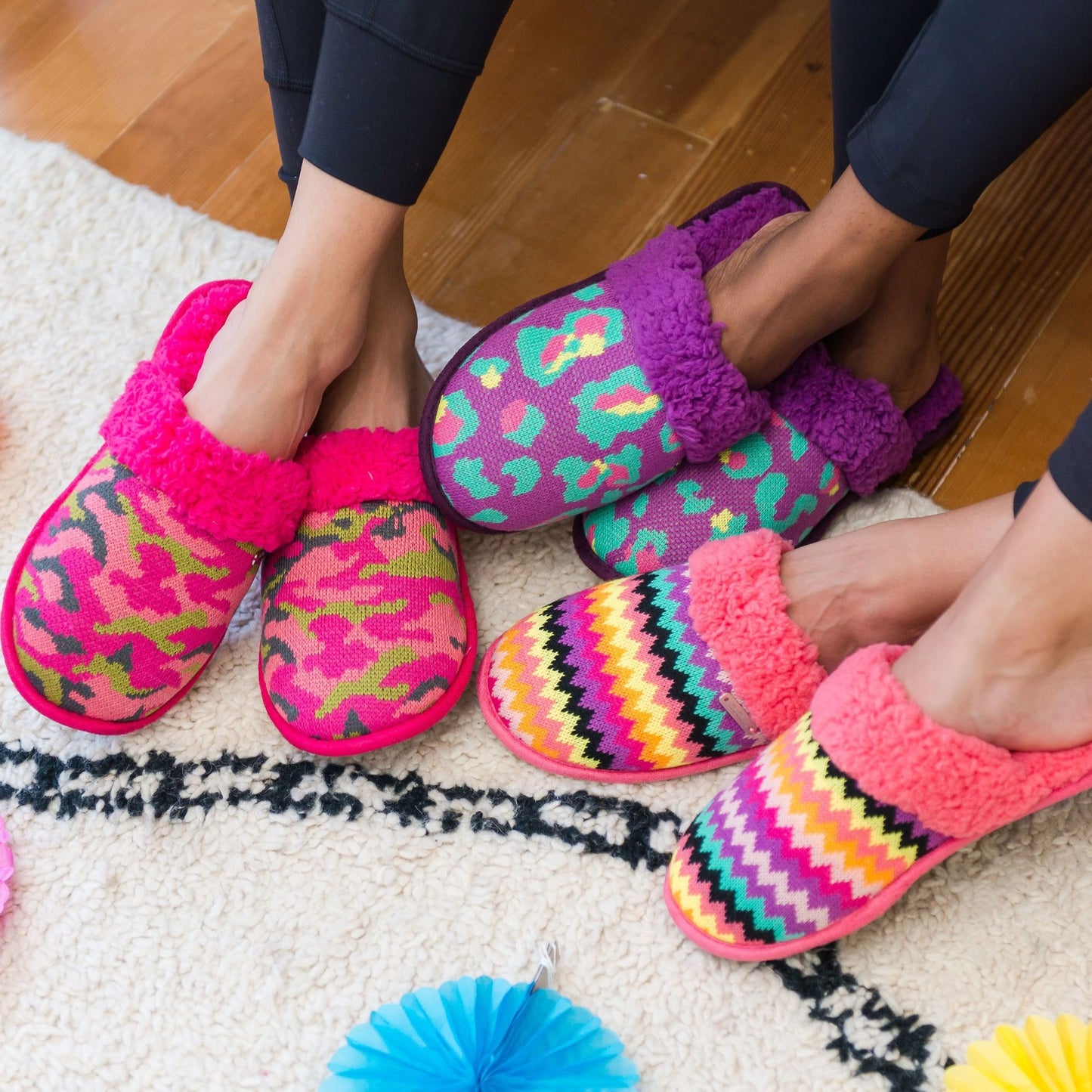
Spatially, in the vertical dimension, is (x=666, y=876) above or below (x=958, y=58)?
below

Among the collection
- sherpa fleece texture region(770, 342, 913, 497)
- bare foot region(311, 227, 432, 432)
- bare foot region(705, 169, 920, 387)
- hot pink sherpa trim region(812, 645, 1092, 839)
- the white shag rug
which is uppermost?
bare foot region(705, 169, 920, 387)

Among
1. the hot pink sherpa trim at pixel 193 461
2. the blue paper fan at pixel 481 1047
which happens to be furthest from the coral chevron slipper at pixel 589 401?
the blue paper fan at pixel 481 1047

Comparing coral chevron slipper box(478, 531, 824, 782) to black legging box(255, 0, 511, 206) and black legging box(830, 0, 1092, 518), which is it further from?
black legging box(255, 0, 511, 206)

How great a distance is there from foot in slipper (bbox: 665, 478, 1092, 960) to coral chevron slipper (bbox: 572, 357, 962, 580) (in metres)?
0.18

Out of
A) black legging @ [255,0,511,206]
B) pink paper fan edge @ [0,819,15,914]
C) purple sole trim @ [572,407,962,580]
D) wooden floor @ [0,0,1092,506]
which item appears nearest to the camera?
black legging @ [255,0,511,206]

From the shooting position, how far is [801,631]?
27.3 inches

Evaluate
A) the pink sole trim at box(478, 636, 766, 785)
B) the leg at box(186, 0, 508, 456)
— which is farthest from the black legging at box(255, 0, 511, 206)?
the pink sole trim at box(478, 636, 766, 785)

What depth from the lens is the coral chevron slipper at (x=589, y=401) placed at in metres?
0.73

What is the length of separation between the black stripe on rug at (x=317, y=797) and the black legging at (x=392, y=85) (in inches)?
15.2

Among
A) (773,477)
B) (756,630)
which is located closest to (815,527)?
(773,477)

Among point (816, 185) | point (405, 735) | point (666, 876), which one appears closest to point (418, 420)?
point (405, 735)

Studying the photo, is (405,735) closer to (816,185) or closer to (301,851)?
(301,851)

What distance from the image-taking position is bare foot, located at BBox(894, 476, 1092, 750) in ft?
1.72

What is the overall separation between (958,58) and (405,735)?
52 cm
